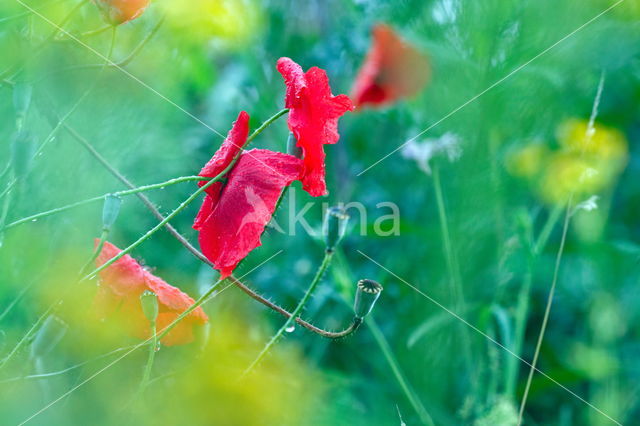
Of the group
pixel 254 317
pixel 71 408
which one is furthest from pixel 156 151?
pixel 71 408

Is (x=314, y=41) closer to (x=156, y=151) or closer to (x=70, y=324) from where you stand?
(x=156, y=151)

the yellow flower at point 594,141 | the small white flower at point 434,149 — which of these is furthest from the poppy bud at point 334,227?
the yellow flower at point 594,141

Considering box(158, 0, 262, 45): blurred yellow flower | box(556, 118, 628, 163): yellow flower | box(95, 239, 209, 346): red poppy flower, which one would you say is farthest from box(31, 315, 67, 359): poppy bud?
box(556, 118, 628, 163): yellow flower

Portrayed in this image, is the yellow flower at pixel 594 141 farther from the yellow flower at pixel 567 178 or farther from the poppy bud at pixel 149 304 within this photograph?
the poppy bud at pixel 149 304

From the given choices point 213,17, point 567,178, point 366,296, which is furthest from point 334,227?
point 567,178

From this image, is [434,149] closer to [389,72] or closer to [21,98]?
[389,72]

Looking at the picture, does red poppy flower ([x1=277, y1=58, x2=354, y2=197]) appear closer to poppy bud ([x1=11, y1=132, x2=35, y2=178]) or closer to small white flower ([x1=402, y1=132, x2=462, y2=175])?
Answer: poppy bud ([x1=11, y1=132, x2=35, y2=178])
